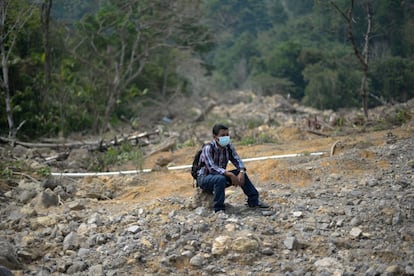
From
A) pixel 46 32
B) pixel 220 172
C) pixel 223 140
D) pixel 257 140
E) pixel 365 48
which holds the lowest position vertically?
pixel 257 140

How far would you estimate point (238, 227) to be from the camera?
5.26m

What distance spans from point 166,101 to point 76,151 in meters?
11.8

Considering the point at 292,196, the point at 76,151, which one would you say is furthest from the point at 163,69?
the point at 292,196

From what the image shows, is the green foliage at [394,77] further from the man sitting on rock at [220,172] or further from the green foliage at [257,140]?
the man sitting on rock at [220,172]

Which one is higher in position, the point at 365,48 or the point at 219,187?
the point at 365,48

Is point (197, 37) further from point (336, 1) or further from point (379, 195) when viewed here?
point (379, 195)

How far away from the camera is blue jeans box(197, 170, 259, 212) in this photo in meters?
5.50

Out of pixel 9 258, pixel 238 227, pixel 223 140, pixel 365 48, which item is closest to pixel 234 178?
pixel 223 140

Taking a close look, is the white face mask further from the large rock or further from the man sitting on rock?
the large rock

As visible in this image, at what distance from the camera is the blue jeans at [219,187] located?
5.50 m

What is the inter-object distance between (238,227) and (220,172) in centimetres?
59

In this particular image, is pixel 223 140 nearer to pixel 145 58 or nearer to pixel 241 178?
pixel 241 178

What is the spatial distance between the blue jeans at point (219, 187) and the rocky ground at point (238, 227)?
0.13 m

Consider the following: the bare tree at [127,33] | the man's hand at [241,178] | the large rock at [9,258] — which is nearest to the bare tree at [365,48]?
the bare tree at [127,33]
